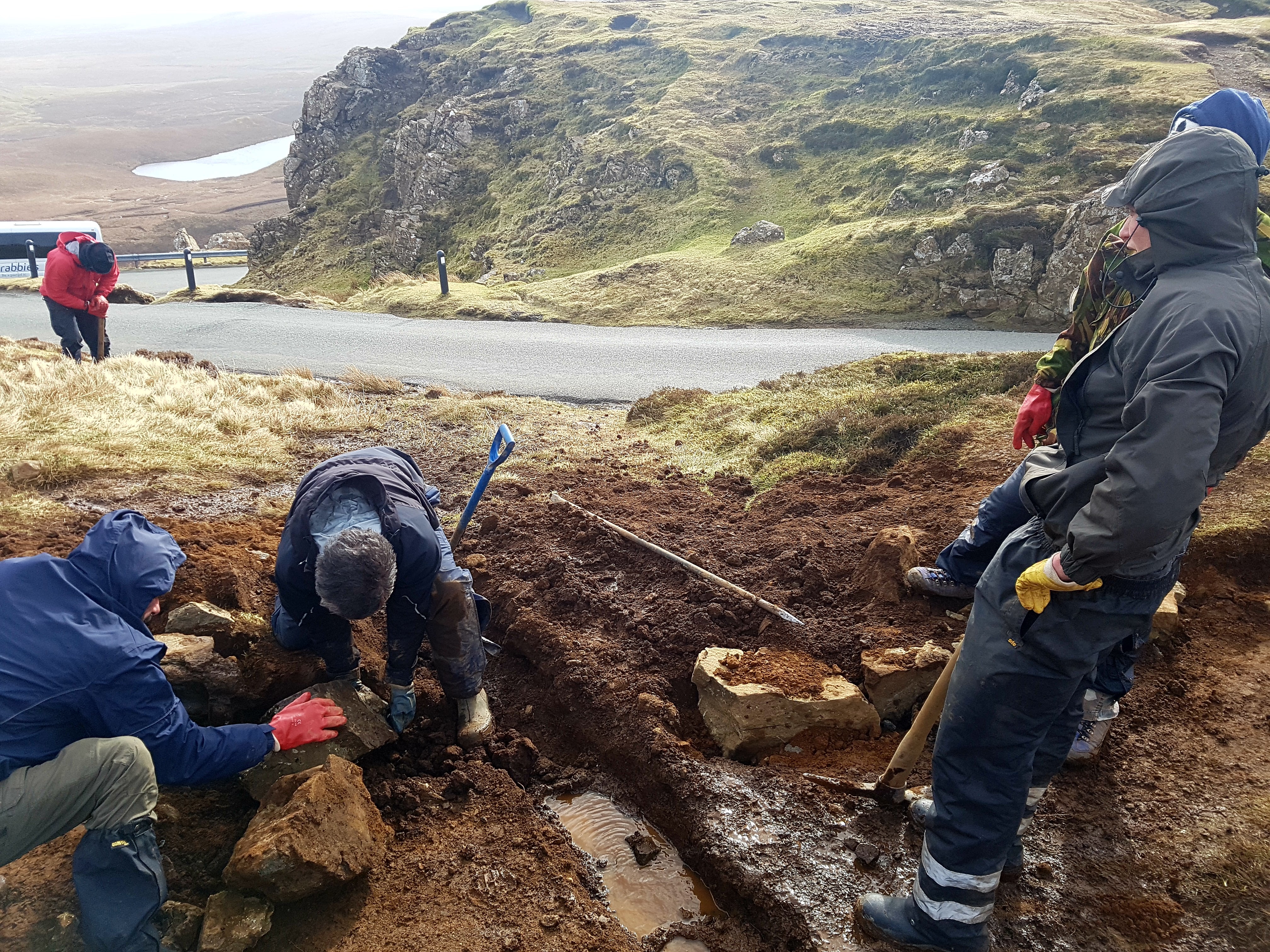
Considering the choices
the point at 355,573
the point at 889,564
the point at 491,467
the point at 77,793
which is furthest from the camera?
the point at 491,467

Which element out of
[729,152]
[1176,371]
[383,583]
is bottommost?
[383,583]

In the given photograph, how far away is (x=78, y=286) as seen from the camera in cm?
930

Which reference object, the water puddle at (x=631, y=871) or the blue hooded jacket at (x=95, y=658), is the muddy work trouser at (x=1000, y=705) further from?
the blue hooded jacket at (x=95, y=658)

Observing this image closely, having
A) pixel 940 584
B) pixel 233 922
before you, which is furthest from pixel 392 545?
pixel 940 584

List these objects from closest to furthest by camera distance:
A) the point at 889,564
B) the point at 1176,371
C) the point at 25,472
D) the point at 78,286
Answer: the point at 1176,371, the point at 889,564, the point at 25,472, the point at 78,286

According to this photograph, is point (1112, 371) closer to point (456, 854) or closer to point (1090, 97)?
point (456, 854)

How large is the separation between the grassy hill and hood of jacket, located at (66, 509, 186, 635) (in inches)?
478

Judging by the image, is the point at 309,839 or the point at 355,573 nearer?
the point at 309,839

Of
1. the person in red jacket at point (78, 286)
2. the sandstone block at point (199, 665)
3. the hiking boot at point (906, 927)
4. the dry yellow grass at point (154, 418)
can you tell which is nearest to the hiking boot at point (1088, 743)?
the hiking boot at point (906, 927)

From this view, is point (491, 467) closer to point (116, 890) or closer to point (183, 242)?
point (116, 890)

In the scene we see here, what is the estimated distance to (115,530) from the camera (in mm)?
2666

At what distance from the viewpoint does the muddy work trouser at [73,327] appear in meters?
9.42

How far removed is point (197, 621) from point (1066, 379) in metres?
3.86

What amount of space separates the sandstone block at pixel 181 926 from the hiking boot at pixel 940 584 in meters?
3.45
